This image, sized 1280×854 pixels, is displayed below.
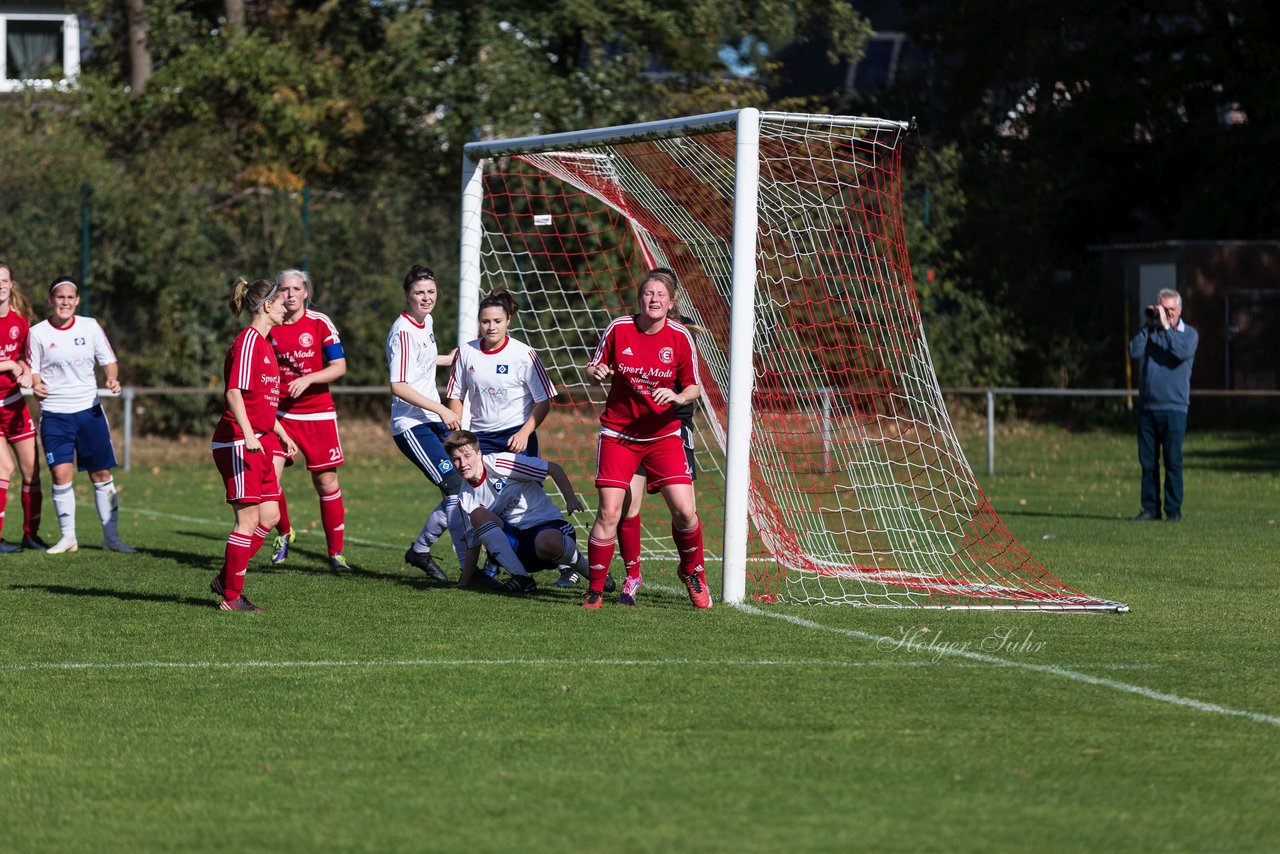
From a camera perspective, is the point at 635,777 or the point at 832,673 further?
the point at 832,673

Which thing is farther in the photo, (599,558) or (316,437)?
(316,437)

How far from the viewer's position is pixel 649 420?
9.12 m

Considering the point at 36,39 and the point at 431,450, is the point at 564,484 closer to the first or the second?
the point at 431,450

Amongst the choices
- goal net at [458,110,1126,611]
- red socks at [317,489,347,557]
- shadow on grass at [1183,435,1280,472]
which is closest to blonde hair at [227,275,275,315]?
red socks at [317,489,347,557]

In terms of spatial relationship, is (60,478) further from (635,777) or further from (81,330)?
(635,777)

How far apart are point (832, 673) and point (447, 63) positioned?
1700cm

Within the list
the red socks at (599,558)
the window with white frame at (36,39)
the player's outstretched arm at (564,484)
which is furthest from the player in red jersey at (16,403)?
the window with white frame at (36,39)

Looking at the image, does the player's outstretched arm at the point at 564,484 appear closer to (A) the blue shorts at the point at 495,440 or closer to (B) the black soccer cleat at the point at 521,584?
(A) the blue shorts at the point at 495,440

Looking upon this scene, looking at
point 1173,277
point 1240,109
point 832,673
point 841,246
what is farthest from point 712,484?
point 1240,109

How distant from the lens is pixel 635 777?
18.0 ft

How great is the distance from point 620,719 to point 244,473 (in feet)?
11.2

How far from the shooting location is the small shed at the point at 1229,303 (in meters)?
25.8

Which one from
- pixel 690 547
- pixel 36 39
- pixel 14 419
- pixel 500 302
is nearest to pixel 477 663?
pixel 690 547

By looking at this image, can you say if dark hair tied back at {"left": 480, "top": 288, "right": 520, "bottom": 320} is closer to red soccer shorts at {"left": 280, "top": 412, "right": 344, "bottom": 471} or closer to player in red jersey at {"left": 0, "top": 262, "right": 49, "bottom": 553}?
red soccer shorts at {"left": 280, "top": 412, "right": 344, "bottom": 471}
